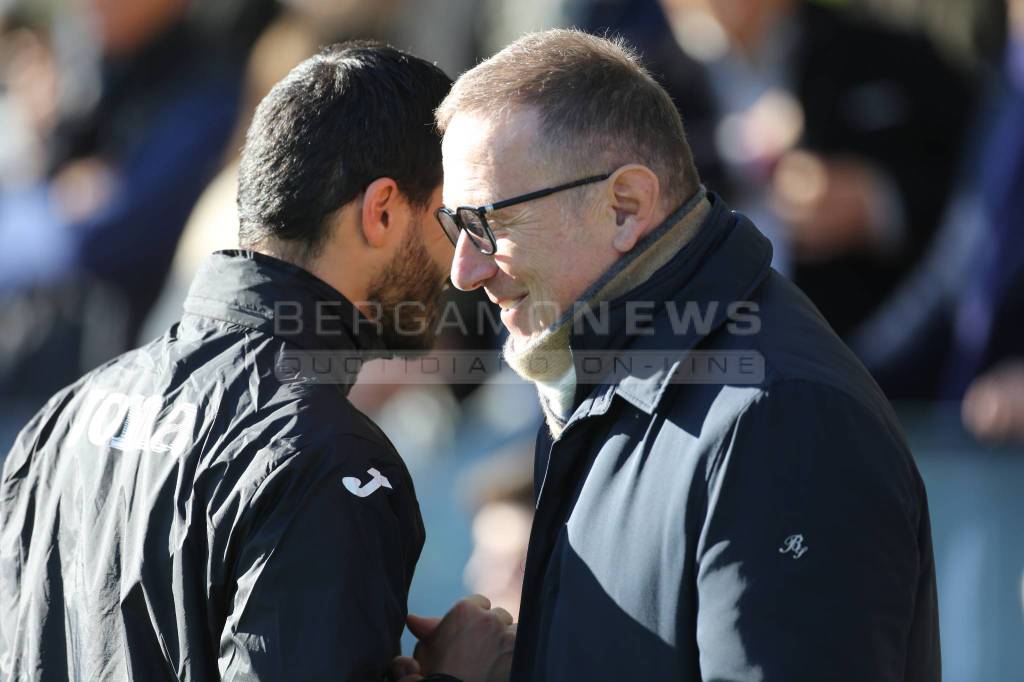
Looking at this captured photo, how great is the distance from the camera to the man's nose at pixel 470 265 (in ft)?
6.38

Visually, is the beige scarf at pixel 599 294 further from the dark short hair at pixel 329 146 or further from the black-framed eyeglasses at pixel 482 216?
the dark short hair at pixel 329 146

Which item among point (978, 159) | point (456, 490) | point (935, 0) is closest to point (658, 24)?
point (935, 0)

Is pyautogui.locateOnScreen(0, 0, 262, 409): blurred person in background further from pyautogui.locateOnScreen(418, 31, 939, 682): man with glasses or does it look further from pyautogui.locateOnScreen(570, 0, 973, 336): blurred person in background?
pyautogui.locateOnScreen(418, 31, 939, 682): man with glasses

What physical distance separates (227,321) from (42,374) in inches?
137

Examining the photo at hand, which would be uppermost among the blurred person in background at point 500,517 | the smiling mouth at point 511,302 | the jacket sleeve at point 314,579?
the smiling mouth at point 511,302

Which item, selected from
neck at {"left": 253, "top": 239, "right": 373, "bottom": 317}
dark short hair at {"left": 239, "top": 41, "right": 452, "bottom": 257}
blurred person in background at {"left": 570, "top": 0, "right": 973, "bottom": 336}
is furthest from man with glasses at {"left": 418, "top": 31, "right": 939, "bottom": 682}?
blurred person in background at {"left": 570, "top": 0, "right": 973, "bottom": 336}

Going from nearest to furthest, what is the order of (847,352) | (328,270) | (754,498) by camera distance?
(754,498), (847,352), (328,270)

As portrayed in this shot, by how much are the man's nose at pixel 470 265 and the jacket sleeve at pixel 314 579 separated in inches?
14.2

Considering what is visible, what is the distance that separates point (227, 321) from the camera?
203 centimetres

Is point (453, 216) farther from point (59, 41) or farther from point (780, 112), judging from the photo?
point (59, 41)

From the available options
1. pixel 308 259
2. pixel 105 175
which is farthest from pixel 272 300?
pixel 105 175

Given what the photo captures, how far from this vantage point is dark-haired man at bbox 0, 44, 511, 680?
69.8 inches

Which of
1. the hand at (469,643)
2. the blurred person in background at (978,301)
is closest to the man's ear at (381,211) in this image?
A: the hand at (469,643)

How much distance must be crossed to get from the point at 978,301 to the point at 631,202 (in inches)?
90.6
